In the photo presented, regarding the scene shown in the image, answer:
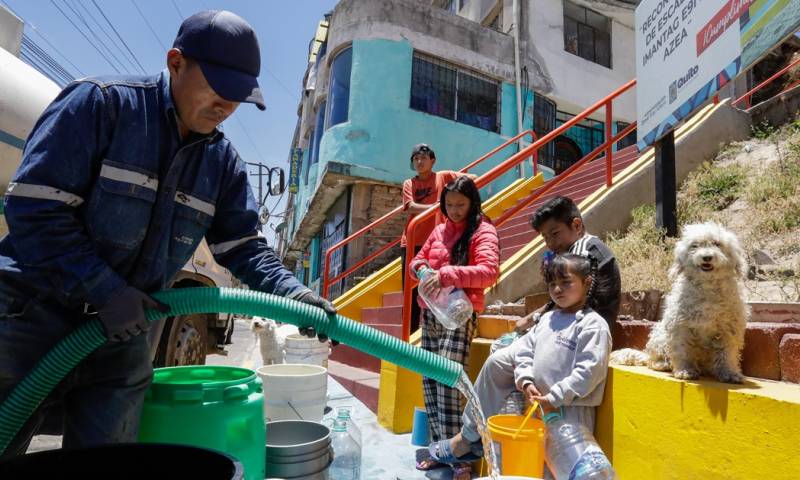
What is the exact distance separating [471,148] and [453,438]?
10.1 m

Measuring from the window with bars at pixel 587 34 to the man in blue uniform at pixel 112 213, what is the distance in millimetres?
14886

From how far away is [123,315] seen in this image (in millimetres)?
1387

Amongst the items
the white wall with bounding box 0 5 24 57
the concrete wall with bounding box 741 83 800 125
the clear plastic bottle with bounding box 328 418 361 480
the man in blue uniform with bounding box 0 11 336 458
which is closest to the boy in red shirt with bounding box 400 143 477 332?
the clear plastic bottle with bounding box 328 418 361 480

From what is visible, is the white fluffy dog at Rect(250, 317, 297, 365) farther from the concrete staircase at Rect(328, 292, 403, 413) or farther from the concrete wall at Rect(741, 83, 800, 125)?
the concrete wall at Rect(741, 83, 800, 125)

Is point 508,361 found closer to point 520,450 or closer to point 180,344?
point 520,450

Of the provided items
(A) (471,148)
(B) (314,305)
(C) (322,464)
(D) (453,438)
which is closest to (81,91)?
(B) (314,305)

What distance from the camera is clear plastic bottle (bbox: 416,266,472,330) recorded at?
9.66ft

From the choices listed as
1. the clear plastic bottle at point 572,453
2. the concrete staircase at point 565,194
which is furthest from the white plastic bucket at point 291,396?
the concrete staircase at point 565,194

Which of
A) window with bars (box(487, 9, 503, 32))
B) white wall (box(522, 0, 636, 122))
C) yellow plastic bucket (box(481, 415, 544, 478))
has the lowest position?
yellow plastic bucket (box(481, 415, 544, 478))

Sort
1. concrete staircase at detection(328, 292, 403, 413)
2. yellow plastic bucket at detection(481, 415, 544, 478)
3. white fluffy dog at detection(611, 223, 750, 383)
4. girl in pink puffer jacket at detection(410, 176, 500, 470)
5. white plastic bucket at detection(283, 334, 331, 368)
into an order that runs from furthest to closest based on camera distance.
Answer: white plastic bucket at detection(283, 334, 331, 368)
concrete staircase at detection(328, 292, 403, 413)
girl in pink puffer jacket at detection(410, 176, 500, 470)
yellow plastic bucket at detection(481, 415, 544, 478)
white fluffy dog at detection(611, 223, 750, 383)

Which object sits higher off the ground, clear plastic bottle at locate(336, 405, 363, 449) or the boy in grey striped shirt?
the boy in grey striped shirt

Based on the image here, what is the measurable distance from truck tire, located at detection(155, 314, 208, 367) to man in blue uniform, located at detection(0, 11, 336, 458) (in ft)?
8.89

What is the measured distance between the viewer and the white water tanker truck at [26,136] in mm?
3037

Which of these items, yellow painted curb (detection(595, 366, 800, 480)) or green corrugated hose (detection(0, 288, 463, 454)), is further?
yellow painted curb (detection(595, 366, 800, 480))
